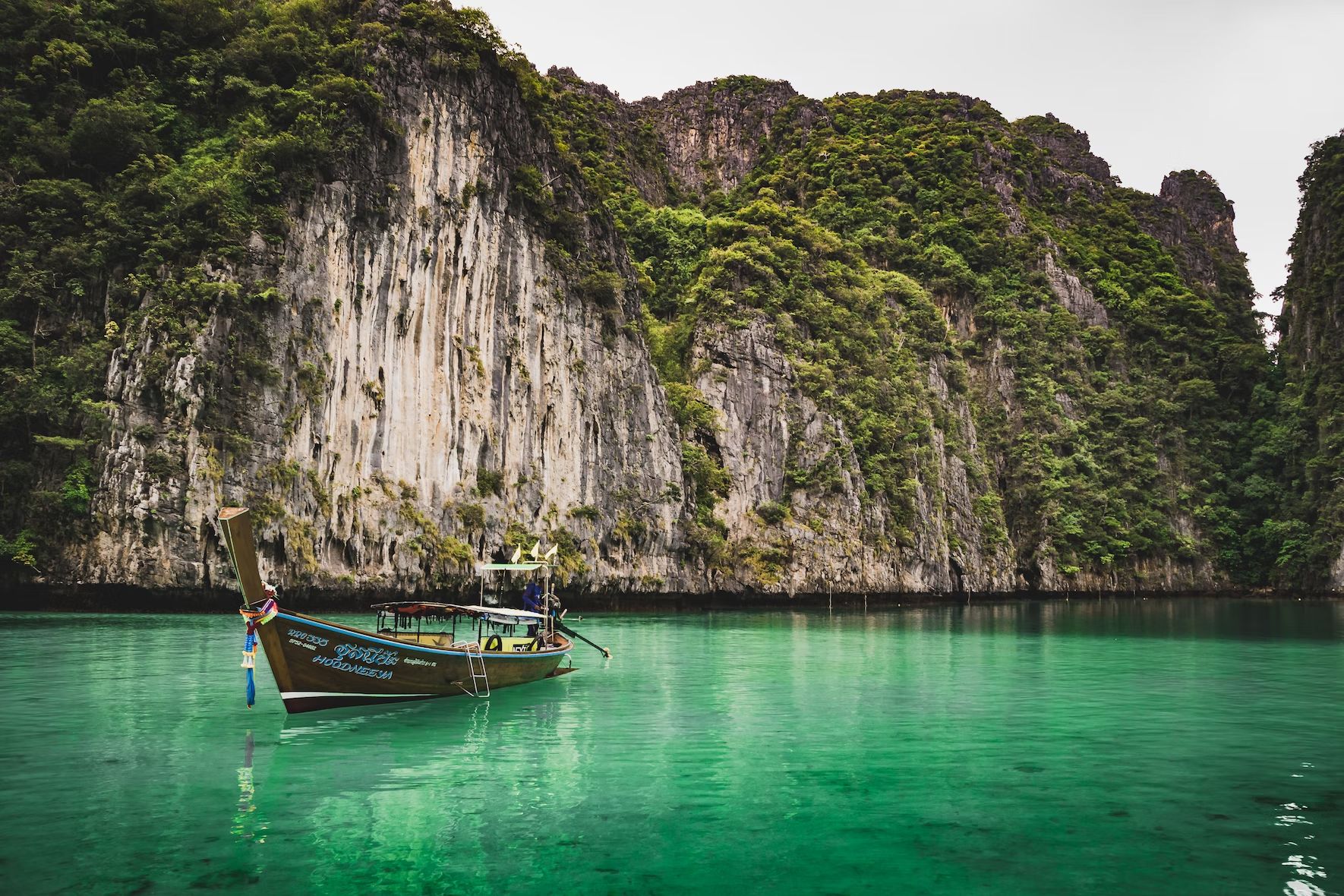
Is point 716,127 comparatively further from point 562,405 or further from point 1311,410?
point 1311,410

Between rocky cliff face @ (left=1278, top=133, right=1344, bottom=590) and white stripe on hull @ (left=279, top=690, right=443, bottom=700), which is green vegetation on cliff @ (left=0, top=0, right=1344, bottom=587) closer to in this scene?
rocky cliff face @ (left=1278, top=133, right=1344, bottom=590)

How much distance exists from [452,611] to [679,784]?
7.47 metres

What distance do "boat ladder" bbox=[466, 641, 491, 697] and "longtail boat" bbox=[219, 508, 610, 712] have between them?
0.06 ft

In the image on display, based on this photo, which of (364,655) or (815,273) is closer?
(364,655)

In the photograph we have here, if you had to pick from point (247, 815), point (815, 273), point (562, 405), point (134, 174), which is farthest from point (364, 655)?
point (815, 273)

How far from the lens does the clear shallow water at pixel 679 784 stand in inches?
305

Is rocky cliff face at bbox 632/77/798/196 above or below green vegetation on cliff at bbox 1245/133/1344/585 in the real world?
above

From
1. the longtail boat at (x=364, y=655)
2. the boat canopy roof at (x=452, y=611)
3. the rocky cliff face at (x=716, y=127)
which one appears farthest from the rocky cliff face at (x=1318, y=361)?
the longtail boat at (x=364, y=655)

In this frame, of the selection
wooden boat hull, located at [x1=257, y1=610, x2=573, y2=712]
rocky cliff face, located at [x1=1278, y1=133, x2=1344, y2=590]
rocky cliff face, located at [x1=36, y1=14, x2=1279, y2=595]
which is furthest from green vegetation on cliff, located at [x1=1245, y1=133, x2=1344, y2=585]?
wooden boat hull, located at [x1=257, y1=610, x2=573, y2=712]

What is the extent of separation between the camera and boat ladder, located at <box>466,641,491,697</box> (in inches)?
653

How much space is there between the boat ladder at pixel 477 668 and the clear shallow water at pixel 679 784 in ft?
1.76

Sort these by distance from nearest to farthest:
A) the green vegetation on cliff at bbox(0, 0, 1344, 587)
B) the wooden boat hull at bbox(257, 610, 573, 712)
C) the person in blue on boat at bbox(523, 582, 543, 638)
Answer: the wooden boat hull at bbox(257, 610, 573, 712) → the person in blue on boat at bbox(523, 582, 543, 638) → the green vegetation on cliff at bbox(0, 0, 1344, 587)

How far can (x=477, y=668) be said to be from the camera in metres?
16.8

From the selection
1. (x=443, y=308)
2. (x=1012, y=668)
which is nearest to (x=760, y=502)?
(x=443, y=308)
